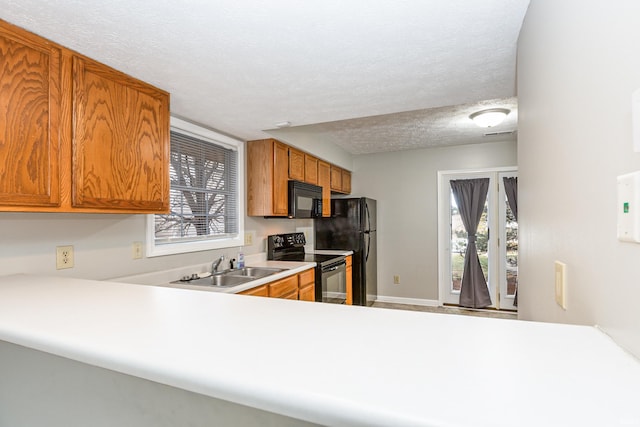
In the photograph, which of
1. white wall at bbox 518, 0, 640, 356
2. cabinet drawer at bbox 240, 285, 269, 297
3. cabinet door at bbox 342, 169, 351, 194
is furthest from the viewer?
cabinet door at bbox 342, 169, 351, 194

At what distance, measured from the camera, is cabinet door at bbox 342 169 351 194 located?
4.99 metres

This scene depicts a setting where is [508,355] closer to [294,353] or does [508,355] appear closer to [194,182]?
[294,353]

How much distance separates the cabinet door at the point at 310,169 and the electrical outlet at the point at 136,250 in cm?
196

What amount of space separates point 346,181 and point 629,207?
4544mm

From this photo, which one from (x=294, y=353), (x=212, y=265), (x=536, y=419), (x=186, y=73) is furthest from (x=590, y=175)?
(x=212, y=265)

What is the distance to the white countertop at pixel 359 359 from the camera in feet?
1.51

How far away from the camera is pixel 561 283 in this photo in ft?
3.00

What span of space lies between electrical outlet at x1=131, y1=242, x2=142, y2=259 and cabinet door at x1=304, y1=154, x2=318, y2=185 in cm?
196

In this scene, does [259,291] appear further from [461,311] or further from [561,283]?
[461,311]

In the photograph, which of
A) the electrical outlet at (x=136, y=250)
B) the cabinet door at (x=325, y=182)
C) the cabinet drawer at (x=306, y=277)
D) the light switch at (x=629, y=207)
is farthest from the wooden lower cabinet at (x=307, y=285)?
the light switch at (x=629, y=207)

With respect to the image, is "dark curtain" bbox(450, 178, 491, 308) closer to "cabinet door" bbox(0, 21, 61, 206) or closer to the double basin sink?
the double basin sink

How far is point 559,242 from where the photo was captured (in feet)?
3.08

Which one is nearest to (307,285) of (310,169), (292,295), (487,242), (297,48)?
(292,295)

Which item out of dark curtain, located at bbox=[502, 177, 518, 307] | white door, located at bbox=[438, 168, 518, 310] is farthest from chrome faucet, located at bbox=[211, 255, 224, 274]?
dark curtain, located at bbox=[502, 177, 518, 307]
